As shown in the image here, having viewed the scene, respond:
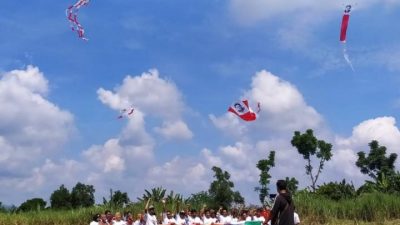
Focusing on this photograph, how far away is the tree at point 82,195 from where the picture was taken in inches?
1833

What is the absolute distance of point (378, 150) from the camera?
142ft

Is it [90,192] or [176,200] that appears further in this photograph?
[90,192]

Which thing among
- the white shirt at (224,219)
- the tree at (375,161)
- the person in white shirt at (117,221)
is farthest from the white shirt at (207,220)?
the tree at (375,161)

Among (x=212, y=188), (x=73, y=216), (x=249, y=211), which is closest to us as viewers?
(x=249, y=211)

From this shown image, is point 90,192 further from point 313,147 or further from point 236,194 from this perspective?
point 313,147

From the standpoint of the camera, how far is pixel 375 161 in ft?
142

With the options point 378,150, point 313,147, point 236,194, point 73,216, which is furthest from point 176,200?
point 378,150

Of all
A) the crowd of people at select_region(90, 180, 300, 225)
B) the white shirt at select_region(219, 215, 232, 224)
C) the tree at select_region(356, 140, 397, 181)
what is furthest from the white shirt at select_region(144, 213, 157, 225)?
the tree at select_region(356, 140, 397, 181)

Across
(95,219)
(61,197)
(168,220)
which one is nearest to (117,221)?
(95,219)

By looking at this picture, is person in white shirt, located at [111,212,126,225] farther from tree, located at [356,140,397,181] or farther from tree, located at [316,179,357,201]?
tree, located at [356,140,397,181]

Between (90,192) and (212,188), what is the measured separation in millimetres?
14350

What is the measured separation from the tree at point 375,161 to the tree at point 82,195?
872 inches

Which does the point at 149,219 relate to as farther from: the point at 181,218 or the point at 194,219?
the point at 194,219

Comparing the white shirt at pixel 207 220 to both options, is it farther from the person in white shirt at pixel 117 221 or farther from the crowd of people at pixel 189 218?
the person in white shirt at pixel 117 221
